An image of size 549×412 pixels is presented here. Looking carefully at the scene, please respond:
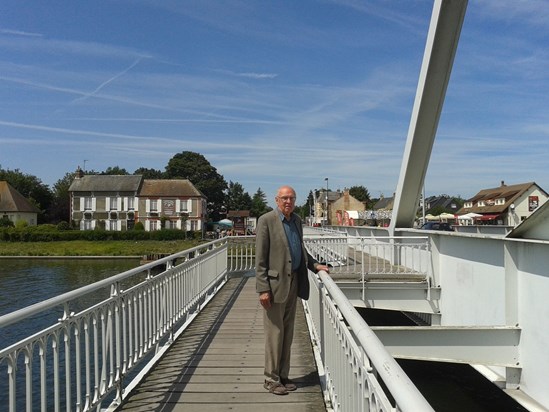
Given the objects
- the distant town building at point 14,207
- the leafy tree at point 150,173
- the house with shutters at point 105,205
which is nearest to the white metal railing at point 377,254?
the house with shutters at point 105,205

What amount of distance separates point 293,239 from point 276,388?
1.38 metres

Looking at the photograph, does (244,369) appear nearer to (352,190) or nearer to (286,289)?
(286,289)

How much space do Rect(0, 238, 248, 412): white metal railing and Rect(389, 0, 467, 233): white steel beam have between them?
24.6ft

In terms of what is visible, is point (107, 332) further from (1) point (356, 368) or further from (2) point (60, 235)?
(2) point (60, 235)

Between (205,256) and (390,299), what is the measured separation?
4610mm

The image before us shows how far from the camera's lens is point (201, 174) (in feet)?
309

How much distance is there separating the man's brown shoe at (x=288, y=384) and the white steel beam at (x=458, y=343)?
2.90m

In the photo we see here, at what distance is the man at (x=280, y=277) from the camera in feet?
13.9

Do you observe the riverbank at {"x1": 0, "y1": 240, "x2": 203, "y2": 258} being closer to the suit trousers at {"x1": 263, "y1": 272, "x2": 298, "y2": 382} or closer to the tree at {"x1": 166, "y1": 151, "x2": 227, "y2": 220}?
the tree at {"x1": 166, "y1": 151, "x2": 227, "y2": 220}

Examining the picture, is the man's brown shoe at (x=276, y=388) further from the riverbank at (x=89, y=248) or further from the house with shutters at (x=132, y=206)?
the house with shutters at (x=132, y=206)

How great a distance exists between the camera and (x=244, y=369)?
5273mm

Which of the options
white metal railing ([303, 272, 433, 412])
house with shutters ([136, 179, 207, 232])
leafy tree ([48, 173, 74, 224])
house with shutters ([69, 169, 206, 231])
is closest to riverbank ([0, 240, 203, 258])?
house with shutters ([136, 179, 207, 232])

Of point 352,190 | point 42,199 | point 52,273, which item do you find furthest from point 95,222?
point 352,190

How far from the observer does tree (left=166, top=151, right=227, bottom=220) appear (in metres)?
93.2
